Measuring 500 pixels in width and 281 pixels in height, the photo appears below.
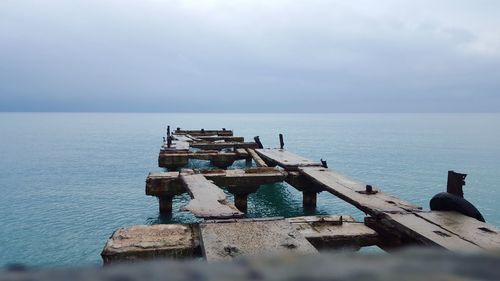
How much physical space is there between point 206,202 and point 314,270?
6846mm

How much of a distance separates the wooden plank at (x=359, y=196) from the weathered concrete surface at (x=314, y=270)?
249 inches

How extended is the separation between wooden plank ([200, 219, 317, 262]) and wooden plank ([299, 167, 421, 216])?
230cm

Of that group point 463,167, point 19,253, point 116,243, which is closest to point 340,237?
point 116,243

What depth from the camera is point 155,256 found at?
5039 mm

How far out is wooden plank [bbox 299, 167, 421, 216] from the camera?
724cm

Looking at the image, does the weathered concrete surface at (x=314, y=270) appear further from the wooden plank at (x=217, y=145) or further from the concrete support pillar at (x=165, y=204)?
the wooden plank at (x=217, y=145)

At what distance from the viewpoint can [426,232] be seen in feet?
18.9

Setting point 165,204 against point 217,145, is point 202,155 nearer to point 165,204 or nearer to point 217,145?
point 217,145

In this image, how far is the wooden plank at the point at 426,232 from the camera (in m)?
5.19

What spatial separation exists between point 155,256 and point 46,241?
924cm

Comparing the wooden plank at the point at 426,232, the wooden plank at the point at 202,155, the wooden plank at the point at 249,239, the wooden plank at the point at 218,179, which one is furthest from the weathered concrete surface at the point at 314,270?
the wooden plank at the point at 202,155

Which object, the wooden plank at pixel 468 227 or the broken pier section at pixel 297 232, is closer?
the broken pier section at pixel 297 232

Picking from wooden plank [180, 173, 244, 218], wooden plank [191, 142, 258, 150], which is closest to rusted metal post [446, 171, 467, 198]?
wooden plank [180, 173, 244, 218]

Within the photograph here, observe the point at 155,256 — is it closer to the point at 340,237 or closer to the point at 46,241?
the point at 340,237
